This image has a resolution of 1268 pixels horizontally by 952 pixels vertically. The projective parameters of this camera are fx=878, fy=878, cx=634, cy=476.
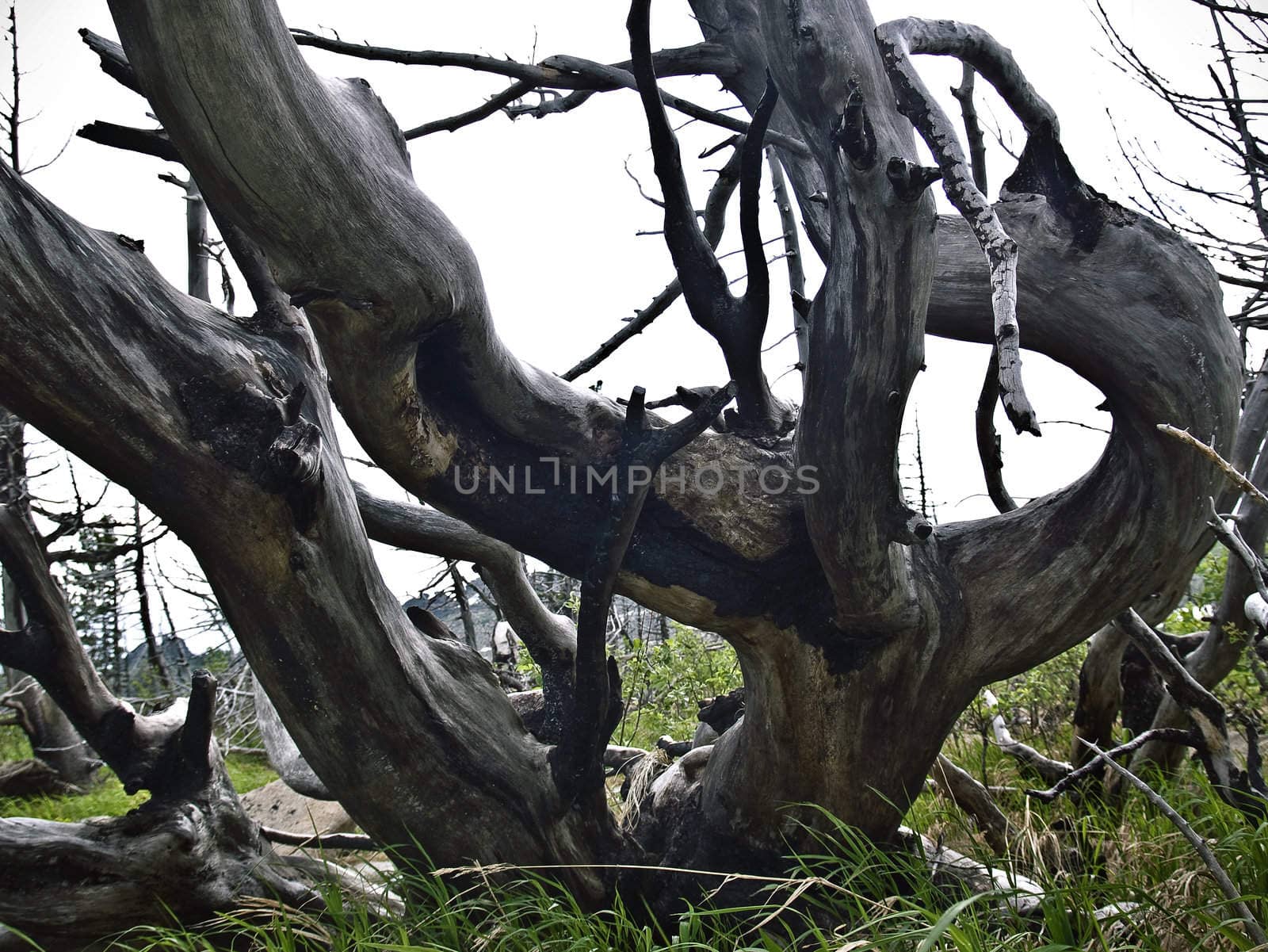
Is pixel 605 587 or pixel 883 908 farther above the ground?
pixel 605 587

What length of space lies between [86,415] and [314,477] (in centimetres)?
50

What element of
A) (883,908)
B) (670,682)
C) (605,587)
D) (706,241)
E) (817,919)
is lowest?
(817,919)

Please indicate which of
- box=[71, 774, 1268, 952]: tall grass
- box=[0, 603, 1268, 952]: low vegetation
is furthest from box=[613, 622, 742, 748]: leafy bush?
box=[71, 774, 1268, 952]: tall grass

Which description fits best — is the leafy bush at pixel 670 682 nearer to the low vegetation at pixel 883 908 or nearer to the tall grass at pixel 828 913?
the low vegetation at pixel 883 908

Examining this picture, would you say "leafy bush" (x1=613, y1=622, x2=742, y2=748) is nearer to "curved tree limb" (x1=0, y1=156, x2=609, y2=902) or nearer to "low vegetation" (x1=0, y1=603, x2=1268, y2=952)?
"low vegetation" (x1=0, y1=603, x2=1268, y2=952)

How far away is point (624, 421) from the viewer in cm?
246

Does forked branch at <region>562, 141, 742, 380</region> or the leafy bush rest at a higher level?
forked branch at <region>562, 141, 742, 380</region>

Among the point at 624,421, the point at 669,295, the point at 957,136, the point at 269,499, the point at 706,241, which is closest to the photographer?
the point at 957,136

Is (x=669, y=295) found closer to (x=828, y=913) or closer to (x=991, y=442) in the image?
(x=991, y=442)

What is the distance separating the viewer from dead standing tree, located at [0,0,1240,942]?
73.7 inches

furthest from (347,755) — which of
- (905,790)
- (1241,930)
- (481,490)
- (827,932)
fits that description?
(1241,930)

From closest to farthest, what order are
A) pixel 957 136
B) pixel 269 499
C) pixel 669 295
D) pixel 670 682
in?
pixel 957 136, pixel 269 499, pixel 669 295, pixel 670 682

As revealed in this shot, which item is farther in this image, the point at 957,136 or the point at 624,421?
the point at 624,421

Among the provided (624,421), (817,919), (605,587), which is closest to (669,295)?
(624,421)
